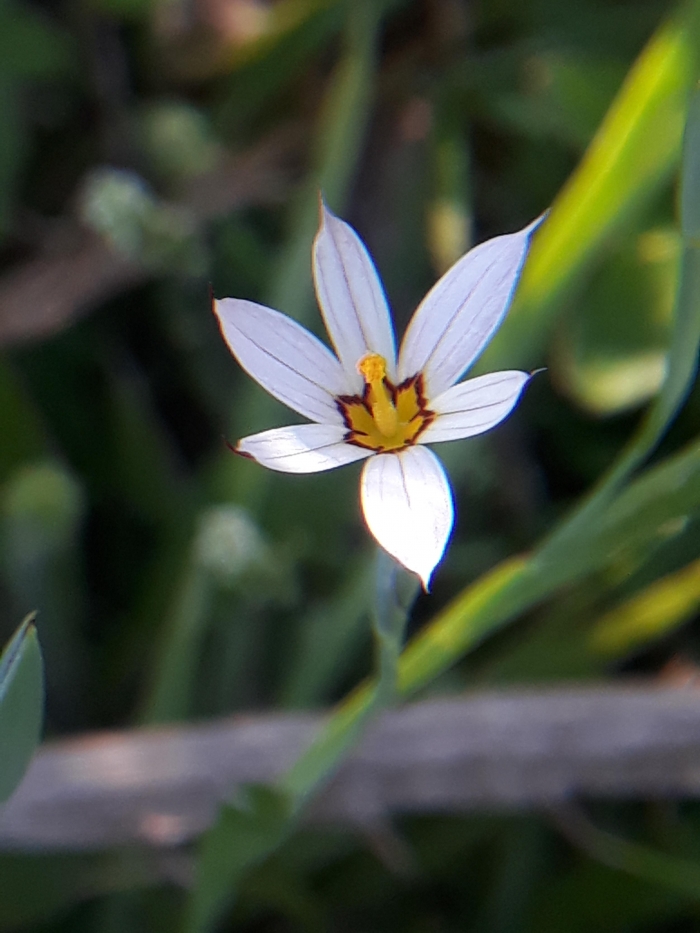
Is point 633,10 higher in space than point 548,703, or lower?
higher

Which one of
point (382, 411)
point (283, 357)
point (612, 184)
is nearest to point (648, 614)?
point (612, 184)

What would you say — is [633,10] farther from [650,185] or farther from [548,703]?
[548,703]

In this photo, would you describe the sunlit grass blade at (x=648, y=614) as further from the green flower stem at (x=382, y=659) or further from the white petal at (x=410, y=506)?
the white petal at (x=410, y=506)

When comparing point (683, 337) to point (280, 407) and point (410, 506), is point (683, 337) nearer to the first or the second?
point (410, 506)

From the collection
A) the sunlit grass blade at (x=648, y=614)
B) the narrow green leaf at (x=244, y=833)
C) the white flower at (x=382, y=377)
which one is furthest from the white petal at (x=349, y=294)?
the sunlit grass blade at (x=648, y=614)

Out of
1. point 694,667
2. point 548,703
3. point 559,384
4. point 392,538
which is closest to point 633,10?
point 559,384
